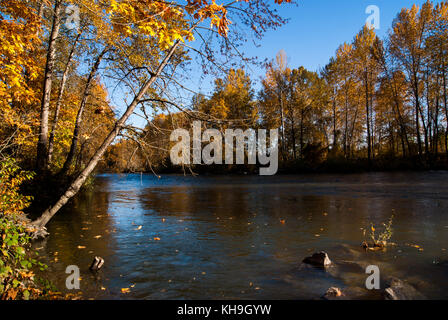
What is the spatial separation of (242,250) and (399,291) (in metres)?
3.26

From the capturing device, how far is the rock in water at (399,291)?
4103 millimetres

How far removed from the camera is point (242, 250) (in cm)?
672

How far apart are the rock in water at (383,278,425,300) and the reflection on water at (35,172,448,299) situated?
18 centimetres

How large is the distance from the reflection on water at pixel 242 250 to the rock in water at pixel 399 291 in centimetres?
18

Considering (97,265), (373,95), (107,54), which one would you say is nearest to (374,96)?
(373,95)

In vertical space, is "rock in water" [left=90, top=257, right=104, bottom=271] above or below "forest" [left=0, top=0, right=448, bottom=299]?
below

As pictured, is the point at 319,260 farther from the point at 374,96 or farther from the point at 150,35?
the point at 374,96

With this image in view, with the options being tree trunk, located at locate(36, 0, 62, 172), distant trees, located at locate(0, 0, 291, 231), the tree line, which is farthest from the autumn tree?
the tree line

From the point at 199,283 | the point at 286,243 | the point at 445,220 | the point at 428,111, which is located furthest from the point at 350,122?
the point at 199,283

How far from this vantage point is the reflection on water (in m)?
4.77

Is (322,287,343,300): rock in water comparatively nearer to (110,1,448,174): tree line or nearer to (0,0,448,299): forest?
(0,0,448,299): forest

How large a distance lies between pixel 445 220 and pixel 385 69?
97.7 ft

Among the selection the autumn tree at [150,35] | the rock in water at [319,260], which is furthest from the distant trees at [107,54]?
the rock in water at [319,260]

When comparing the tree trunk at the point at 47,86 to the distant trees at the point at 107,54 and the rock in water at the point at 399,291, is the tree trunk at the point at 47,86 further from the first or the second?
the rock in water at the point at 399,291
